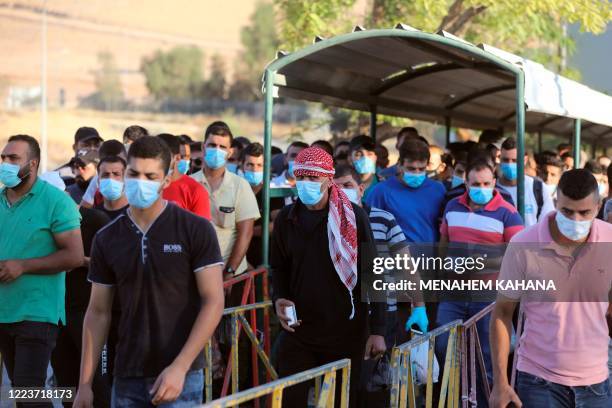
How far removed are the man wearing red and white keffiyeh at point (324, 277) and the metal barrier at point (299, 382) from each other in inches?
38.3

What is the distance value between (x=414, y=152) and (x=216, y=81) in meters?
81.5

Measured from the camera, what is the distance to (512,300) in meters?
5.00

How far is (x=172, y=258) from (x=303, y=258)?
156 centimetres

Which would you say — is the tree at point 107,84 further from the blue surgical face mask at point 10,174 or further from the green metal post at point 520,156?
the blue surgical face mask at point 10,174

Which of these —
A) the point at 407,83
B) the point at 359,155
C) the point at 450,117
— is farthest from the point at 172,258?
the point at 450,117

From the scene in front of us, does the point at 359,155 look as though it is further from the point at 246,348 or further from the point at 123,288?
the point at 123,288

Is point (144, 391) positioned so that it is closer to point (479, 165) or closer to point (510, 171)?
point (479, 165)

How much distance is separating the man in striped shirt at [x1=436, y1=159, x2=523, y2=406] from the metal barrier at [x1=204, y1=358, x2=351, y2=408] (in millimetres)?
2674

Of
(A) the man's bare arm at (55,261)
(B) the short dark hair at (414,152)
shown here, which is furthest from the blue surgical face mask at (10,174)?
(B) the short dark hair at (414,152)

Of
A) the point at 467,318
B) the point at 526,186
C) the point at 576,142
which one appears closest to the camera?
the point at 467,318

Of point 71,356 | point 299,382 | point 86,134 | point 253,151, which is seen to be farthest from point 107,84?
point 299,382

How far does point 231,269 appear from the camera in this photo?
795 centimetres

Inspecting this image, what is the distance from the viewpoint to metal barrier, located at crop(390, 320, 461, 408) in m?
5.18

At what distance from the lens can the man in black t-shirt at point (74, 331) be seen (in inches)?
265
